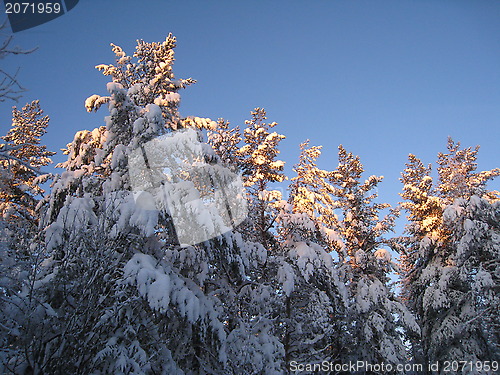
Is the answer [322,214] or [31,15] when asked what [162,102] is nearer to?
[31,15]

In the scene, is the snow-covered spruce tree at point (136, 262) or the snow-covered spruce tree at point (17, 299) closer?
the snow-covered spruce tree at point (17, 299)

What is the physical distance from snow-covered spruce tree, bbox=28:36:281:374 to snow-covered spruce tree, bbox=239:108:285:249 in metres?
3.06

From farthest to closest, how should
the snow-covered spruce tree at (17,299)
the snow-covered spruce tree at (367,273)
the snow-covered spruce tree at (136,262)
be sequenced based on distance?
the snow-covered spruce tree at (367,273)
the snow-covered spruce tree at (136,262)
the snow-covered spruce tree at (17,299)

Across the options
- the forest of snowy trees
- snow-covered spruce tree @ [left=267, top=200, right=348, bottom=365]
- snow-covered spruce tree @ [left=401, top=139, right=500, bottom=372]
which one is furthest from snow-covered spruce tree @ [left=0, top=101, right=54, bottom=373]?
snow-covered spruce tree @ [left=401, top=139, right=500, bottom=372]

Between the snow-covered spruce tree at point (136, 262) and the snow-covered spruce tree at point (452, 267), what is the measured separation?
1061 centimetres

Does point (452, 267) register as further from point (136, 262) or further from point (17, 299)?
point (17, 299)

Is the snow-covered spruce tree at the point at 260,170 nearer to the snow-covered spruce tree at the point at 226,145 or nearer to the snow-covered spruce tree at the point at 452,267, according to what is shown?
the snow-covered spruce tree at the point at 226,145

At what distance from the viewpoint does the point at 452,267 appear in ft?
58.5

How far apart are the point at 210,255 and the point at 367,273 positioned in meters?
11.9

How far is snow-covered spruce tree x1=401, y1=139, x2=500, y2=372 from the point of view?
645 inches

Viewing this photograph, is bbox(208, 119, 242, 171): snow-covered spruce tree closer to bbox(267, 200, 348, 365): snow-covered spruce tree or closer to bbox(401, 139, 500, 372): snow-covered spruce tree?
bbox(267, 200, 348, 365): snow-covered spruce tree

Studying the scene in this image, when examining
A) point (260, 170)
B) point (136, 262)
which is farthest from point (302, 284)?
point (136, 262)

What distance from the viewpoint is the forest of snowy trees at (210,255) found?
5551 millimetres

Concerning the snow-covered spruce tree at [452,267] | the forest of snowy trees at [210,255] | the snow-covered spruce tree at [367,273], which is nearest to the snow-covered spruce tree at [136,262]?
the forest of snowy trees at [210,255]
